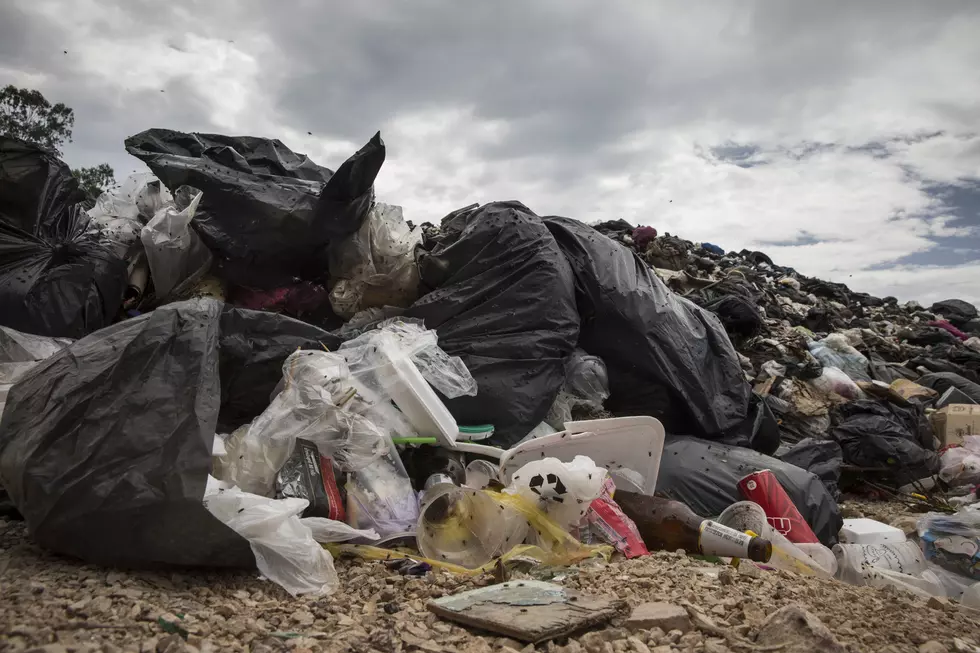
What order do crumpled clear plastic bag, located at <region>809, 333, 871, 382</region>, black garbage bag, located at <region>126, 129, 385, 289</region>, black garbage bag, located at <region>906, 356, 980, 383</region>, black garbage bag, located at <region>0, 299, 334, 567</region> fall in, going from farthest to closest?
black garbage bag, located at <region>906, 356, 980, 383</region> < crumpled clear plastic bag, located at <region>809, 333, 871, 382</region> < black garbage bag, located at <region>126, 129, 385, 289</region> < black garbage bag, located at <region>0, 299, 334, 567</region>

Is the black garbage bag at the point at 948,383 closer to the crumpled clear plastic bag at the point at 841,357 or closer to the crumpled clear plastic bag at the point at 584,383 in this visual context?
the crumpled clear plastic bag at the point at 841,357

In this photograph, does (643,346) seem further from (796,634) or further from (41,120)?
(41,120)

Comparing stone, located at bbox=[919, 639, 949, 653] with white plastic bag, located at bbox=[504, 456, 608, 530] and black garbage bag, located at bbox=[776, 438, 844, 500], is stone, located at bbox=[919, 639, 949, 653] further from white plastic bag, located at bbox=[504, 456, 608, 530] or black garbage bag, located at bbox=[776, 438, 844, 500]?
black garbage bag, located at bbox=[776, 438, 844, 500]

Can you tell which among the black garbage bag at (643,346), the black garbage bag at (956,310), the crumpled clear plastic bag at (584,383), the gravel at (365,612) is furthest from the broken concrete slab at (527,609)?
the black garbage bag at (956,310)

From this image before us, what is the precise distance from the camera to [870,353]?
5395 mm

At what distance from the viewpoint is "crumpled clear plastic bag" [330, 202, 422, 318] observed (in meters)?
2.74

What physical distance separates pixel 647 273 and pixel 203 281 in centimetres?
201

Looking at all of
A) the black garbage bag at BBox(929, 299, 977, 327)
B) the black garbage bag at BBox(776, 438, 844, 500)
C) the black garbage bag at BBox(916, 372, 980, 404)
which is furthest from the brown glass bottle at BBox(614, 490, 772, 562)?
the black garbage bag at BBox(929, 299, 977, 327)

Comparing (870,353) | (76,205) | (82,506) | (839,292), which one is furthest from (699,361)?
(839,292)

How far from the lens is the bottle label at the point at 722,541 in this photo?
187 cm

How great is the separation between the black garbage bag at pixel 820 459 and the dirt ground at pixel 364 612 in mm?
1361

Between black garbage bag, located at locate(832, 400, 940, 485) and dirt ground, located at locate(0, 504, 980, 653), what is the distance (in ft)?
6.21

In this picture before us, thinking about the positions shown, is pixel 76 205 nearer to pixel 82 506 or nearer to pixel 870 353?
pixel 82 506

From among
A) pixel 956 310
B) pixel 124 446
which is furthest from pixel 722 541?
pixel 956 310
